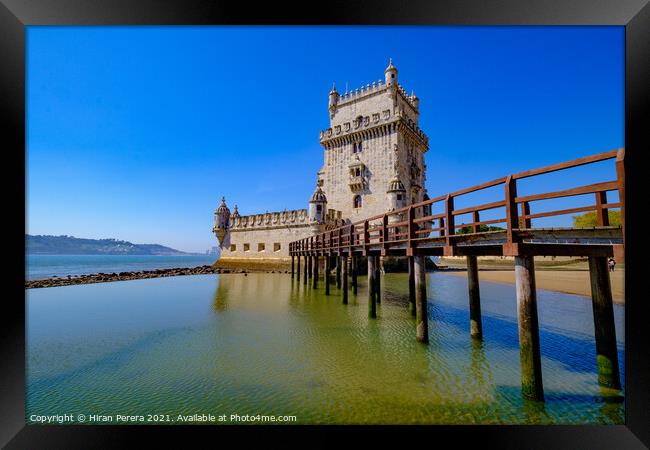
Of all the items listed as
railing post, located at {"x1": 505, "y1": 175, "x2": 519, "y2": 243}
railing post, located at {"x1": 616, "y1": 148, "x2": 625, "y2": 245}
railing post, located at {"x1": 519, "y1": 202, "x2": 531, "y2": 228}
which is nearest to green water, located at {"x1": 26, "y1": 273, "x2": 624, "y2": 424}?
railing post, located at {"x1": 505, "y1": 175, "x2": 519, "y2": 243}

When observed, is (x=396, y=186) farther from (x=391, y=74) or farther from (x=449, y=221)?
(x=449, y=221)

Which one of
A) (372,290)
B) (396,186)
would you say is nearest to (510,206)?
(372,290)

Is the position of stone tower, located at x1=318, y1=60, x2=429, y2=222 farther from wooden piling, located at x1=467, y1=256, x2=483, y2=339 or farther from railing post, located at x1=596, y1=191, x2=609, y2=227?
railing post, located at x1=596, y1=191, x2=609, y2=227

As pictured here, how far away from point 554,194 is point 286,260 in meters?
33.0

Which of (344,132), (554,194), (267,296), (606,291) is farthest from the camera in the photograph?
(344,132)

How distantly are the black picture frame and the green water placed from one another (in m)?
0.76

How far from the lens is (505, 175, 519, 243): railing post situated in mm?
5238

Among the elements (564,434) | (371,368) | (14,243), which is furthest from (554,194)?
(14,243)

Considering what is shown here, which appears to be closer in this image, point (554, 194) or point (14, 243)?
point (14, 243)

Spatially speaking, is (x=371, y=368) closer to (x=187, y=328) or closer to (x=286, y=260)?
(x=187, y=328)

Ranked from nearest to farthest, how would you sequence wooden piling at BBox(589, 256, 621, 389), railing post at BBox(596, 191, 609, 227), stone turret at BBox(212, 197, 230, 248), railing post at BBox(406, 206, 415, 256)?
1. railing post at BBox(596, 191, 609, 227)
2. wooden piling at BBox(589, 256, 621, 389)
3. railing post at BBox(406, 206, 415, 256)
4. stone turret at BBox(212, 197, 230, 248)

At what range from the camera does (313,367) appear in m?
6.78
